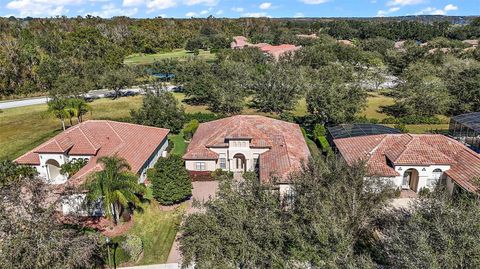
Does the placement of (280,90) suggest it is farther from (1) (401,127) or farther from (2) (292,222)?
(2) (292,222)

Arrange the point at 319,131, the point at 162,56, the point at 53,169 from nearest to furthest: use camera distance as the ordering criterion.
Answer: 1. the point at 53,169
2. the point at 319,131
3. the point at 162,56

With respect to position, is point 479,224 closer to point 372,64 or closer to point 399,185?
point 399,185

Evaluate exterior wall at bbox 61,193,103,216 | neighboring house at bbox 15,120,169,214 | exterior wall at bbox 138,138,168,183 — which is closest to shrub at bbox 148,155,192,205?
neighboring house at bbox 15,120,169,214

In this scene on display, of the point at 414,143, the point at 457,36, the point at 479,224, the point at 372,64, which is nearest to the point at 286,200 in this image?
the point at 479,224

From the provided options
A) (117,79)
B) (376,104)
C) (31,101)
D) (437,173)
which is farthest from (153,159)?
(31,101)

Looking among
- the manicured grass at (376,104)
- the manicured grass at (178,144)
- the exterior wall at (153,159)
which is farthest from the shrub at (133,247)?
the manicured grass at (376,104)

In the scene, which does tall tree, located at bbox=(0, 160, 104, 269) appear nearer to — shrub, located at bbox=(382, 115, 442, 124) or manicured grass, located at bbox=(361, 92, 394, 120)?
shrub, located at bbox=(382, 115, 442, 124)

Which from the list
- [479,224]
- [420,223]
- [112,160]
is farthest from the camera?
[112,160]
